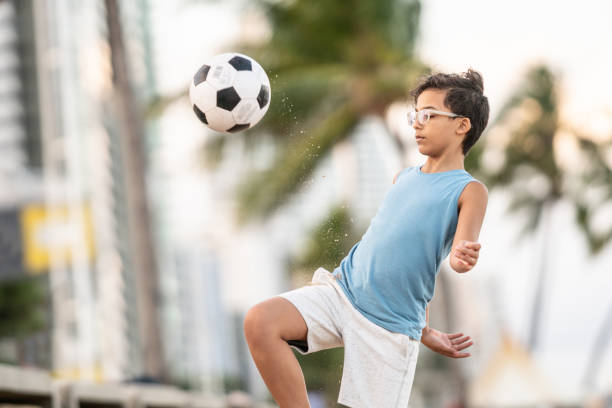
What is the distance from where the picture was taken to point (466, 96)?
3482 mm

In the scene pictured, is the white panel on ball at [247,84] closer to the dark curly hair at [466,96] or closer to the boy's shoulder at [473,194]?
the dark curly hair at [466,96]

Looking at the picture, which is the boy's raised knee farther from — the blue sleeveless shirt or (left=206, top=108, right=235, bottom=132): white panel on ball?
(left=206, top=108, right=235, bottom=132): white panel on ball

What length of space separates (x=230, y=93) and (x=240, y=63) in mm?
181

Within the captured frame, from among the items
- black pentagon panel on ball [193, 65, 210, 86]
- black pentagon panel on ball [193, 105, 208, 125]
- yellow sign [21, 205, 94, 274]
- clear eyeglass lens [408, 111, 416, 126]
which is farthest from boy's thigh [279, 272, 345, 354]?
yellow sign [21, 205, 94, 274]

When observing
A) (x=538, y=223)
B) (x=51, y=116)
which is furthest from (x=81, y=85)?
(x=538, y=223)

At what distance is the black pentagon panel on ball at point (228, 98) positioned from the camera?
405cm

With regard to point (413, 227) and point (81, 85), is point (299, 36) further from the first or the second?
point (81, 85)

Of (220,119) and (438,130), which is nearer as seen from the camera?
(438,130)

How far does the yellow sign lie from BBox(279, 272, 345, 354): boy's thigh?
2107 cm

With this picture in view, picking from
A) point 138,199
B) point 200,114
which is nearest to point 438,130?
point 200,114

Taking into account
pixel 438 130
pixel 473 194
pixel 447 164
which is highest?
pixel 438 130

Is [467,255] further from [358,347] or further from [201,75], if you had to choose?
[201,75]

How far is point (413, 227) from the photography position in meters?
3.36

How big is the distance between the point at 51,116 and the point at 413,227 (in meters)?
45.7
